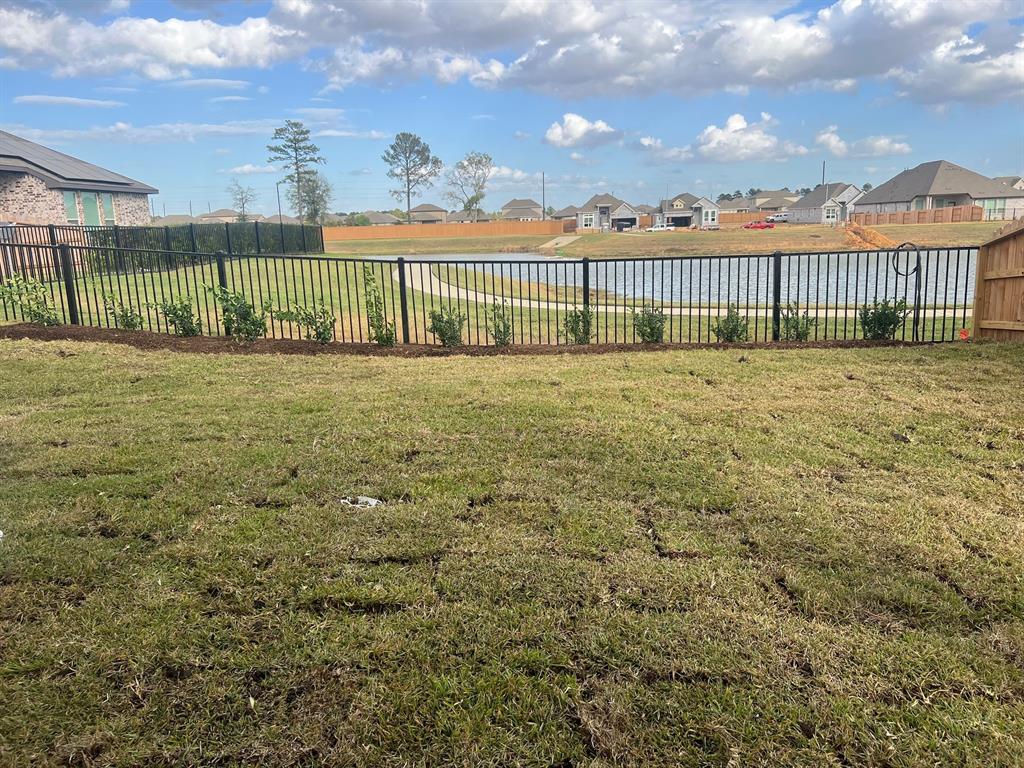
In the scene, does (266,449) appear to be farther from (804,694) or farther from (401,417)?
(804,694)

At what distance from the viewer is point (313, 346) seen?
27.6ft

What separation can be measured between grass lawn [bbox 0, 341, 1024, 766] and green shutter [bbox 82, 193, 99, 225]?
3091 centimetres

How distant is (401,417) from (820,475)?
2.90 meters

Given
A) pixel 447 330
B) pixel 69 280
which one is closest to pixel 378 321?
pixel 447 330

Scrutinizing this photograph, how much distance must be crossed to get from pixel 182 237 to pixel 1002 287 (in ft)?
78.0

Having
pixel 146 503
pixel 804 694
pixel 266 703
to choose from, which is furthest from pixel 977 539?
pixel 146 503

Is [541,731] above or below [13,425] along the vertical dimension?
below

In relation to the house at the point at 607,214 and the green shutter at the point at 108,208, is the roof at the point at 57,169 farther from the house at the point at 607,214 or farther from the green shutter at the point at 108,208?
the house at the point at 607,214

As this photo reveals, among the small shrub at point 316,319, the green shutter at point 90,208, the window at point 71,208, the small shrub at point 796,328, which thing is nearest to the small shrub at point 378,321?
the small shrub at point 316,319

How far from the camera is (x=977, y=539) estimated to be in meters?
3.06

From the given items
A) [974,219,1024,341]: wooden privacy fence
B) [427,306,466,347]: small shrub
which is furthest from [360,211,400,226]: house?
[974,219,1024,341]: wooden privacy fence

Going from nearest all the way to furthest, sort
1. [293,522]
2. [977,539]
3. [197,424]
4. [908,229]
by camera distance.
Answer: [977,539] < [293,522] < [197,424] < [908,229]

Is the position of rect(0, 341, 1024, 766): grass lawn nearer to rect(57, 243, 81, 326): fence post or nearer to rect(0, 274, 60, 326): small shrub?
rect(0, 274, 60, 326): small shrub

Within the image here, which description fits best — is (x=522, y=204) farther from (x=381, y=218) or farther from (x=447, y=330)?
(x=447, y=330)
